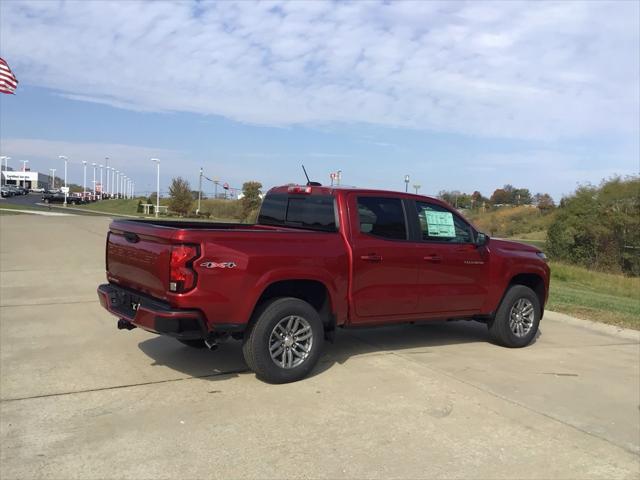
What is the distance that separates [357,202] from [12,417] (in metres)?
3.65

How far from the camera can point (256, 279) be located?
5.15 metres

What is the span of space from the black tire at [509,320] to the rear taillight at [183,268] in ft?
13.5

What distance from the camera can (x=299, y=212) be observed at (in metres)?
6.62

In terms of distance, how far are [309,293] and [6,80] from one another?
1750cm

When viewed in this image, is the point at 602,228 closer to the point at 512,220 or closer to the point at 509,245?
the point at 509,245

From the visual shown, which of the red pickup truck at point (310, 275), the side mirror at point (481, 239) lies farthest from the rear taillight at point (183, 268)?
the side mirror at point (481, 239)

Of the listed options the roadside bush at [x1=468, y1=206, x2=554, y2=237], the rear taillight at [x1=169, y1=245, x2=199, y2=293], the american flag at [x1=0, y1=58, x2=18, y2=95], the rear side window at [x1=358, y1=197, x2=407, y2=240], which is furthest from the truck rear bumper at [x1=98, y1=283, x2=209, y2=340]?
the roadside bush at [x1=468, y1=206, x2=554, y2=237]

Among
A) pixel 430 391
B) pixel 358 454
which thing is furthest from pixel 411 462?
pixel 430 391

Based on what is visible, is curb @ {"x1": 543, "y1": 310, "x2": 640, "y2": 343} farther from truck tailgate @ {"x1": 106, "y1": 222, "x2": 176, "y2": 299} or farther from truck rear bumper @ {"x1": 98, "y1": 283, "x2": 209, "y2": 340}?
truck tailgate @ {"x1": 106, "y1": 222, "x2": 176, "y2": 299}

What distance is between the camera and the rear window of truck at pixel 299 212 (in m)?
6.15

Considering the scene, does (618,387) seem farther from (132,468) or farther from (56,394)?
(56,394)

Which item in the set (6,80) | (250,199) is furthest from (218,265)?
(250,199)

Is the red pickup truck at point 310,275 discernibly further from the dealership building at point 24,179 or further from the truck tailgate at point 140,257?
the dealership building at point 24,179

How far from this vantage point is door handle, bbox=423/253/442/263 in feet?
21.1
